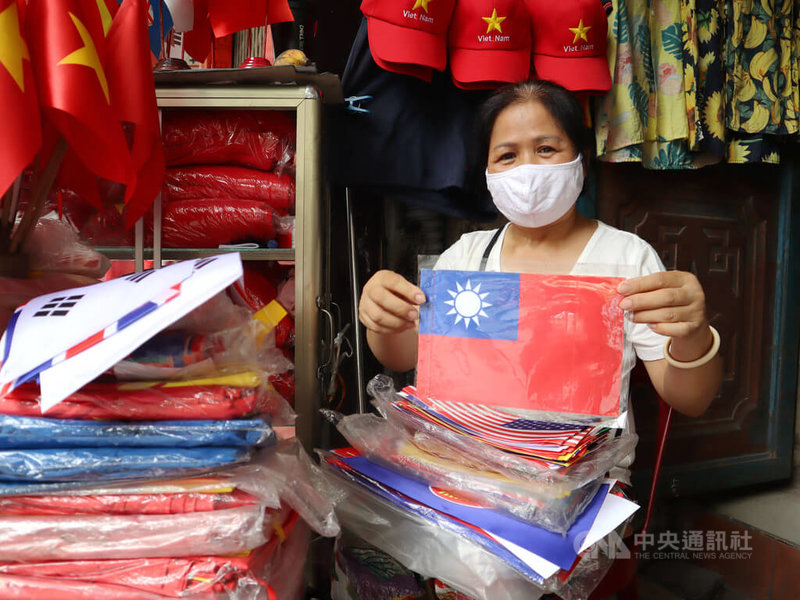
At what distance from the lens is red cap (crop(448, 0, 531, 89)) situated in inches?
56.9

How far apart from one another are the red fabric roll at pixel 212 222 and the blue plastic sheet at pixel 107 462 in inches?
32.2

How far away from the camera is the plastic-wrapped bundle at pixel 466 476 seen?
1.87 feet

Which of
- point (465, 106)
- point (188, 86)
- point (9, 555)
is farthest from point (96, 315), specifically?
point (465, 106)

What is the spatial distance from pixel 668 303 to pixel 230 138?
104cm

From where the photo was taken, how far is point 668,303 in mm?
682

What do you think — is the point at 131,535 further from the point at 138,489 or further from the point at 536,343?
the point at 536,343

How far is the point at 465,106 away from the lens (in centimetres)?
158

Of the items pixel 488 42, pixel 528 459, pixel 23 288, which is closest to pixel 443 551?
pixel 528 459

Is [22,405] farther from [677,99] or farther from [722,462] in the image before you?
[722,462]

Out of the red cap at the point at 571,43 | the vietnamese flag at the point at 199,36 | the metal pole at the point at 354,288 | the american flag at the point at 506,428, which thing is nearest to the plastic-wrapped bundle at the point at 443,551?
the american flag at the point at 506,428

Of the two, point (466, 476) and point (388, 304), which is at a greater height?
point (388, 304)

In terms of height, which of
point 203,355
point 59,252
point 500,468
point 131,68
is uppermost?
point 131,68

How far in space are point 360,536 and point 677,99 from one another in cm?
158

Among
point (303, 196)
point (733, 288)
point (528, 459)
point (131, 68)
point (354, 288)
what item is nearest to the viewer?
point (528, 459)
